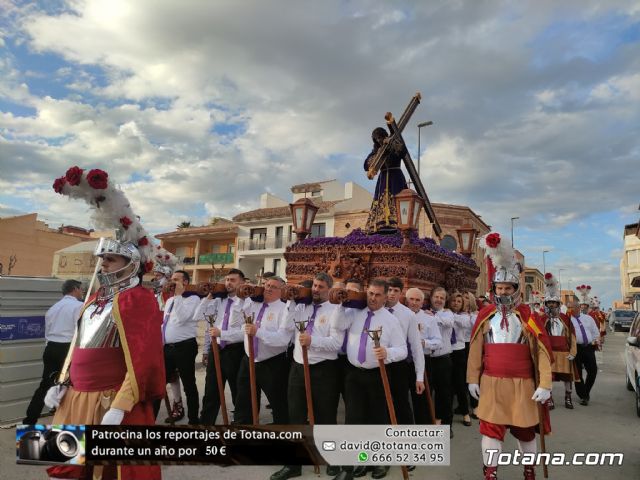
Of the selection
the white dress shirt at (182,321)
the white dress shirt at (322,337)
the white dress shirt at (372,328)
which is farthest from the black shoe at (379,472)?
the white dress shirt at (182,321)

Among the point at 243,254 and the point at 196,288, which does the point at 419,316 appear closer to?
the point at 196,288

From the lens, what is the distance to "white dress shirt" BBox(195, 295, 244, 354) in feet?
18.9

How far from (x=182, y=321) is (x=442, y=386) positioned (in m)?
3.86

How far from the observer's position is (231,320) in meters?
5.89

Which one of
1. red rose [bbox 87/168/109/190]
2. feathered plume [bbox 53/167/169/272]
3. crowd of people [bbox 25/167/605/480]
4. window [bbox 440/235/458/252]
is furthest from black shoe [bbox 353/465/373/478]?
window [bbox 440/235/458/252]

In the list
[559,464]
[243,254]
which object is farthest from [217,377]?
[243,254]

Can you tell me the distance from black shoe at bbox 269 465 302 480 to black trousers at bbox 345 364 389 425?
27.3 inches

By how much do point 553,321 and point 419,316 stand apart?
373cm

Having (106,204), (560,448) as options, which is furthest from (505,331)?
(106,204)

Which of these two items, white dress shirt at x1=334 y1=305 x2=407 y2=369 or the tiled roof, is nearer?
white dress shirt at x1=334 y1=305 x2=407 y2=369

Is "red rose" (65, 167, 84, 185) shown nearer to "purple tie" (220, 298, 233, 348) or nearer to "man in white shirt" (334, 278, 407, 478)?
"man in white shirt" (334, 278, 407, 478)

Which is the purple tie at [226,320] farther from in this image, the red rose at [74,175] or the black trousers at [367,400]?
the red rose at [74,175]

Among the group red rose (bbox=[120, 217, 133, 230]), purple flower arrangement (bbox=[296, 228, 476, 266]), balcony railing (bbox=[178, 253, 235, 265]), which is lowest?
red rose (bbox=[120, 217, 133, 230])

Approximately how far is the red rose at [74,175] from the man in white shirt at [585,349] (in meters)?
9.25
